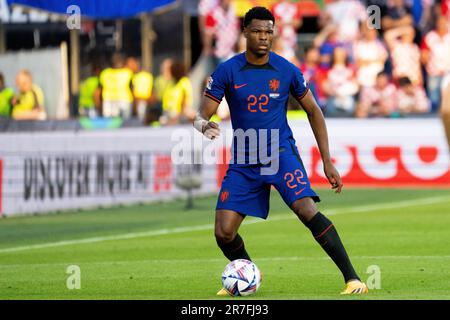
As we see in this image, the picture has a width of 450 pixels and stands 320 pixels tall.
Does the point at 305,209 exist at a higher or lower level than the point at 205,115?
lower

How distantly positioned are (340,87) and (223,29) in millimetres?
2748

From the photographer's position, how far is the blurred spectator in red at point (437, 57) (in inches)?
1005

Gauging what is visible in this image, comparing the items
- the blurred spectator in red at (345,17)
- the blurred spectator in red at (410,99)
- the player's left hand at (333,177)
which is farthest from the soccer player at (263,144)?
the blurred spectator in red at (345,17)

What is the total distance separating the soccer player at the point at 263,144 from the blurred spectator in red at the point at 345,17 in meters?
15.5

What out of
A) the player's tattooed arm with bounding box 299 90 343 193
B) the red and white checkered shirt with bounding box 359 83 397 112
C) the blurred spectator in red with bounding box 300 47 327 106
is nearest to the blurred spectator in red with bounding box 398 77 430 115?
the red and white checkered shirt with bounding box 359 83 397 112

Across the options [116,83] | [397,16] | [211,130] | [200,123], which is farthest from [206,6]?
[211,130]

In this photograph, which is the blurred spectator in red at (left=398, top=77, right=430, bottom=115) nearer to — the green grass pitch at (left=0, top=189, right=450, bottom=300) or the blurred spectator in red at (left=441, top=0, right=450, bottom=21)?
the blurred spectator in red at (left=441, top=0, right=450, bottom=21)

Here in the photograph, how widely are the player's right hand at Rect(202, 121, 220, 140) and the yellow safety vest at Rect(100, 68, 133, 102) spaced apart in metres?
14.6

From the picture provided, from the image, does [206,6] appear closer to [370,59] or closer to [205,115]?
[370,59]

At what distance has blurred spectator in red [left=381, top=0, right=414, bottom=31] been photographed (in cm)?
2650

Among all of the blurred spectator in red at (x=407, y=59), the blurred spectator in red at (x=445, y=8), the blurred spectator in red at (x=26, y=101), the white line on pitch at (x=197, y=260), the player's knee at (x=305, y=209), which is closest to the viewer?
the player's knee at (x=305, y=209)

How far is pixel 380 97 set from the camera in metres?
25.6

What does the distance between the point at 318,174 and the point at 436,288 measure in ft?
40.9

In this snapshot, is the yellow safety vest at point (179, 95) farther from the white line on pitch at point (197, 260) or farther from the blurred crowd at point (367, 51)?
the white line on pitch at point (197, 260)
